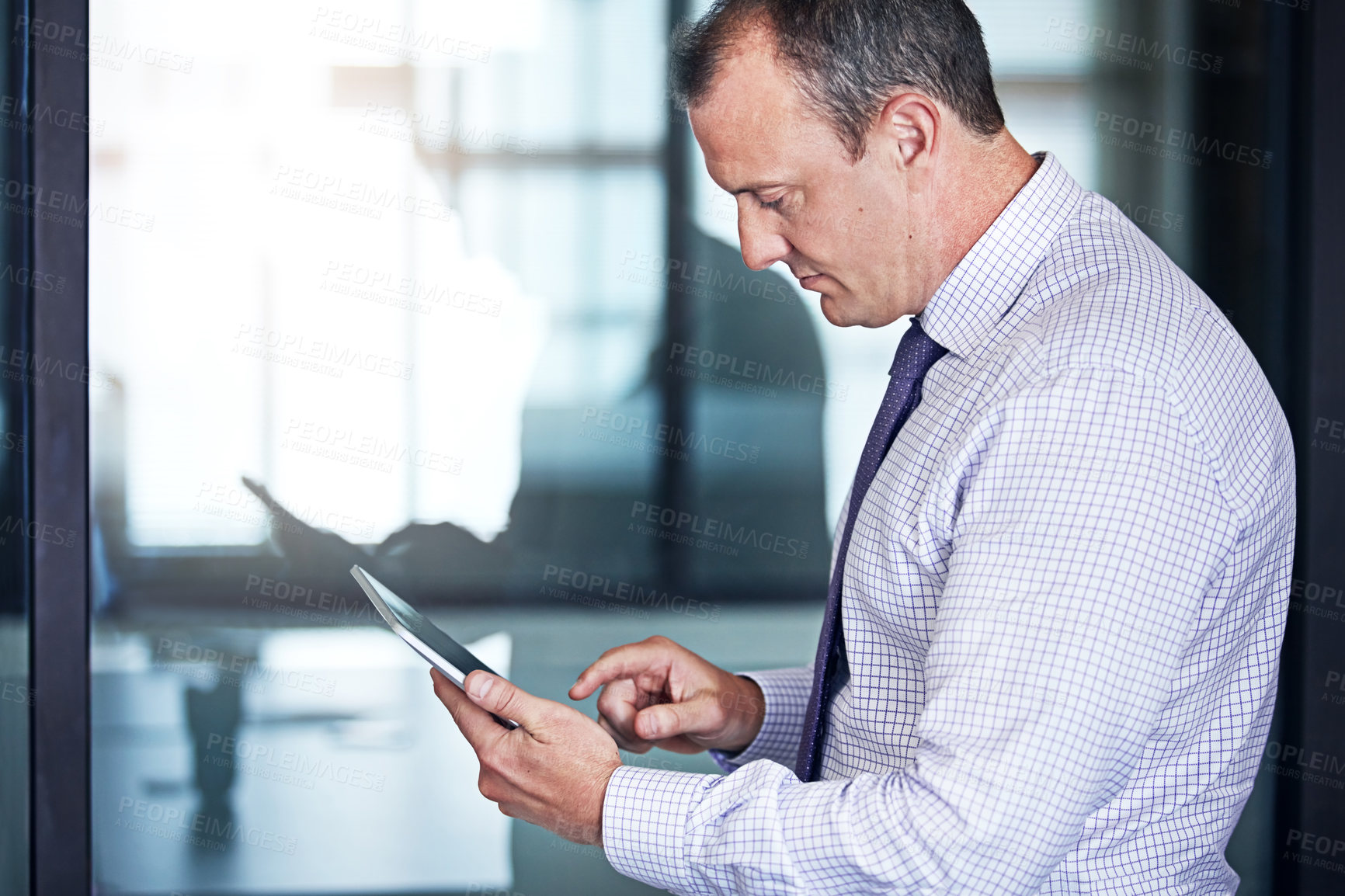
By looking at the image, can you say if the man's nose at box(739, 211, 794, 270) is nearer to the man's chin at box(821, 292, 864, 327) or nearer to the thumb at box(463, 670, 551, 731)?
the man's chin at box(821, 292, 864, 327)

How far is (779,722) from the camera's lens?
1.25 m

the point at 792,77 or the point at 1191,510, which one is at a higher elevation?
the point at 792,77

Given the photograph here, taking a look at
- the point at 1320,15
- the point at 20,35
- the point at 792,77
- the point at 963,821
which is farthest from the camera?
the point at 1320,15

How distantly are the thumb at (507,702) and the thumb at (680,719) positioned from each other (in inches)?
9.0

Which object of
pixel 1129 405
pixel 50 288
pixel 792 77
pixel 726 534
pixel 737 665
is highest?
pixel 792 77

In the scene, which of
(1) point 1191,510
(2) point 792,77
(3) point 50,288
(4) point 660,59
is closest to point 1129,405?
(1) point 1191,510

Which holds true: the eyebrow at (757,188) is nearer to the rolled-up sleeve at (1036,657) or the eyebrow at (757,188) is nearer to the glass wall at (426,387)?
the rolled-up sleeve at (1036,657)

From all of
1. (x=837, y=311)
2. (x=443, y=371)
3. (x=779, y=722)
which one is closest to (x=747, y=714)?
(x=779, y=722)

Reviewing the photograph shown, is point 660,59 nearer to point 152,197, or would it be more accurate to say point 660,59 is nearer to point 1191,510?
point 152,197

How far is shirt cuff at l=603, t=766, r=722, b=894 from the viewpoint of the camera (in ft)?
2.71

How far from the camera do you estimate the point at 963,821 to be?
721mm

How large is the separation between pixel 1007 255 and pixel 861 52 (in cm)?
21

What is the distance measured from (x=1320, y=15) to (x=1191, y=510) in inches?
61.9

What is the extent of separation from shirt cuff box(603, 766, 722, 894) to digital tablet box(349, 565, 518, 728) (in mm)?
142
